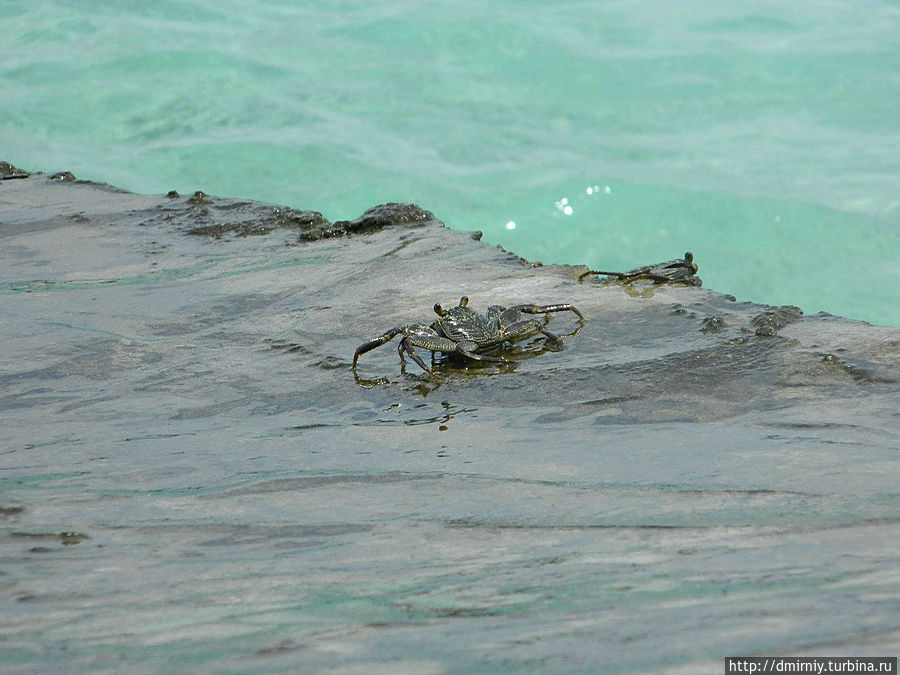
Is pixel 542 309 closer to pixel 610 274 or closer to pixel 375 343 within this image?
pixel 375 343

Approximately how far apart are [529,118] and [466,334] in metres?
7.85

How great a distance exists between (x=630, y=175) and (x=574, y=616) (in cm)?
889

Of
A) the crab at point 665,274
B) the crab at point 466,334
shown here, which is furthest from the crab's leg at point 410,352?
the crab at point 665,274

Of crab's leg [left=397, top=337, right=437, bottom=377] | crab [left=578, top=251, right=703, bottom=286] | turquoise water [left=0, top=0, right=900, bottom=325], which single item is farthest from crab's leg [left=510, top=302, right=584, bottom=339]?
turquoise water [left=0, top=0, right=900, bottom=325]

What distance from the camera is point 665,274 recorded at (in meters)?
5.43

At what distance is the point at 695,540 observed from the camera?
258 cm

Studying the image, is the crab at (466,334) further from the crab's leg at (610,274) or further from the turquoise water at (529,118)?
the turquoise water at (529,118)

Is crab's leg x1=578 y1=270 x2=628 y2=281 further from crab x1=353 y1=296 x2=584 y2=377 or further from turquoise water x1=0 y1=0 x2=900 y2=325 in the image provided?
turquoise water x1=0 y1=0 x2=900 y2=325

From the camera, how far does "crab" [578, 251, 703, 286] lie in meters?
5.35

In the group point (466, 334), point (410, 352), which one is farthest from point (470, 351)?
point (410, 352)

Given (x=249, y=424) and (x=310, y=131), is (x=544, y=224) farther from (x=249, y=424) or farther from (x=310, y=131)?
(x=249, y=424)

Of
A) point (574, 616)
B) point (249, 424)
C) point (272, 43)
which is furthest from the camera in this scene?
point (272, 43)

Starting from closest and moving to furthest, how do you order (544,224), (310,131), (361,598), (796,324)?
1. (361,598)
2. (796,324)
3. (544,224)
4. (310,131)

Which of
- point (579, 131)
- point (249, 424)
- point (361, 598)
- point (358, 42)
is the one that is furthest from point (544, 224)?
point (361, 598)
